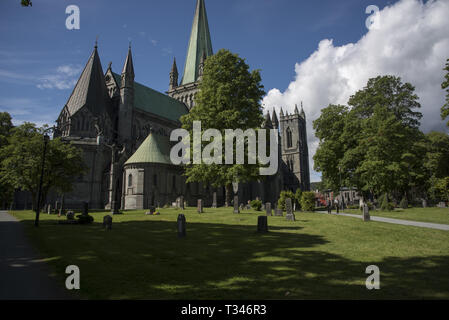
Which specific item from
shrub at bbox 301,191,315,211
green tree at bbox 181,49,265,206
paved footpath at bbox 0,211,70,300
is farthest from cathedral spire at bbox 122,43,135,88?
paved footpath at bbox 0,211,70,300

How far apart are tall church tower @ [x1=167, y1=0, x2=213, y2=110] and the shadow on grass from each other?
6143 cm

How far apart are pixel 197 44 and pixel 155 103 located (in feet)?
77.4

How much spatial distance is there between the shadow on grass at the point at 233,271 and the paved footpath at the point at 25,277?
0.41 metres

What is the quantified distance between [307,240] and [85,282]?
8.24m

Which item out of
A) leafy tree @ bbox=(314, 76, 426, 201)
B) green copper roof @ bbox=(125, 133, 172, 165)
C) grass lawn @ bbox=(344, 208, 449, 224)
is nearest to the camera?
grass lawn @ bbox=(344, 208, 449, 224)

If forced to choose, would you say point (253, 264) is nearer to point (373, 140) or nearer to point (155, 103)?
point (373, 140)

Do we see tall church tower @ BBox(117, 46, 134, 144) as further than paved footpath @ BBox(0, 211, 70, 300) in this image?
Yes

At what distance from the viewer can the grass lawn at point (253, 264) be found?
5164 mm

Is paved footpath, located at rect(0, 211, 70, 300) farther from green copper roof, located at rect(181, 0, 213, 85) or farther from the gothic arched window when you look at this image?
the gothic arched window

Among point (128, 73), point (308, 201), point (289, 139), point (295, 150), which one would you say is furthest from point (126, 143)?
point (289, 139)

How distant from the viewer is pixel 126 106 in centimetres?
4825

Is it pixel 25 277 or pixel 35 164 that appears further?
pixel 35 164

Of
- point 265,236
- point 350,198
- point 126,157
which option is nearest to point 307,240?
point 265,236

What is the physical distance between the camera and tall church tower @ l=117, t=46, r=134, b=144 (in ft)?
157
